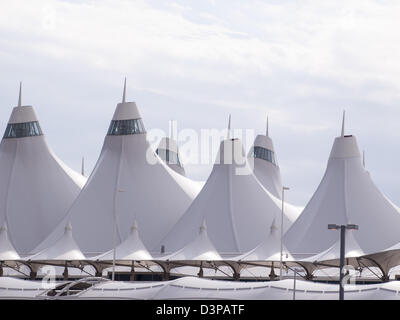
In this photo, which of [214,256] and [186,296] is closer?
[186,296]

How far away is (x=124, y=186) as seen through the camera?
84062 mm

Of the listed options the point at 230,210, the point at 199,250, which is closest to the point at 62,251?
the point at 199,250

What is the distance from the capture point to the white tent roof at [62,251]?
7150 centimetres

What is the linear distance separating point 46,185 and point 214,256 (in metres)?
22.6

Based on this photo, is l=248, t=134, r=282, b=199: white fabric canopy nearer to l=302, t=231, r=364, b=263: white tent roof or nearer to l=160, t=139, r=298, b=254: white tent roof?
l=160, t=139, r=298, b=254: white tent roof

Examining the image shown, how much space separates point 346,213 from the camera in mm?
73000

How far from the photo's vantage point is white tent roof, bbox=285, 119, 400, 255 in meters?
71.9

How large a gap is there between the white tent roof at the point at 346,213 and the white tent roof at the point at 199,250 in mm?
5493

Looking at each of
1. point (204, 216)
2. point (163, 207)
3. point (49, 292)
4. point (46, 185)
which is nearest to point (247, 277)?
point (204, 216)

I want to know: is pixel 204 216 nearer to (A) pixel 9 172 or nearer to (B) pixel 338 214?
(B) pixel 338 214

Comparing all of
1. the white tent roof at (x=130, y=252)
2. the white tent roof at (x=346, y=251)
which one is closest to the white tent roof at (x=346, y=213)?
the white tent roof at (x=346, y=251)

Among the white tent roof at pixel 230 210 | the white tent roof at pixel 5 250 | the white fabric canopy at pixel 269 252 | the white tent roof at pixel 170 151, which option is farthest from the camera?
the white tent roof at pixel 170 151

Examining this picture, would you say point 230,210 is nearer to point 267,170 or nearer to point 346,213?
point 346,213

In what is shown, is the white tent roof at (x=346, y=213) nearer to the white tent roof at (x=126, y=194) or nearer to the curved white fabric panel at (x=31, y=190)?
the white tent roof at (x=126, y=194)
